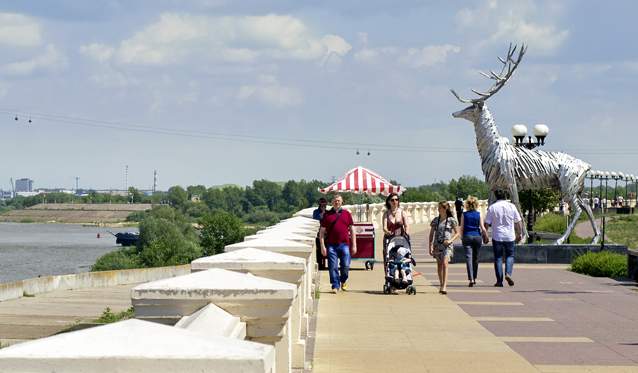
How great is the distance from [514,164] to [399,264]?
29.0 ft

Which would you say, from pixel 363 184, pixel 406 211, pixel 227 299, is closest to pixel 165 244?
pixel 406 211

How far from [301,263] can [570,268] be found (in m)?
17.6

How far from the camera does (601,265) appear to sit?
2244 centimetres

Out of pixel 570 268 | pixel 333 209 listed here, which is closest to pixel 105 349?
pixel 333 209

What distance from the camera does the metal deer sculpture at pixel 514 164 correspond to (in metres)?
26.0

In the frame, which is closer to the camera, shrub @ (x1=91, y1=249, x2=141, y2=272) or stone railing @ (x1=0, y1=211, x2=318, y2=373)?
stone railing @ (x1=0, y1=211, x2=318, y2=373)

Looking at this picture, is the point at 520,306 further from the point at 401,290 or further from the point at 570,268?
the point at 570,268

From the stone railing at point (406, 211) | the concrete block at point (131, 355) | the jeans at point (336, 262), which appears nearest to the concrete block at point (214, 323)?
the concrete block at point (131, 355)

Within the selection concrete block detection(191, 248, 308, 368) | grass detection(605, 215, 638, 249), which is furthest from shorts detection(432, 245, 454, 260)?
grass detection(605, 215, 638, 249)

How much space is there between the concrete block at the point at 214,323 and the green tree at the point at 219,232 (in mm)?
93819

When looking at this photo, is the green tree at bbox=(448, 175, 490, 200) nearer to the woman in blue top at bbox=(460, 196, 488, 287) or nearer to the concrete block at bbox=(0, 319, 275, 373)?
the woman in blue top at bbox=(460, 196, 488, 287)

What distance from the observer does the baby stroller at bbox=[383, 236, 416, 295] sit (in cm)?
1800

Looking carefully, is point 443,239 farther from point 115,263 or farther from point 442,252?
point 115,263

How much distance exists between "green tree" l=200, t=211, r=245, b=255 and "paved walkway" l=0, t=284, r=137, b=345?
74463 mm
